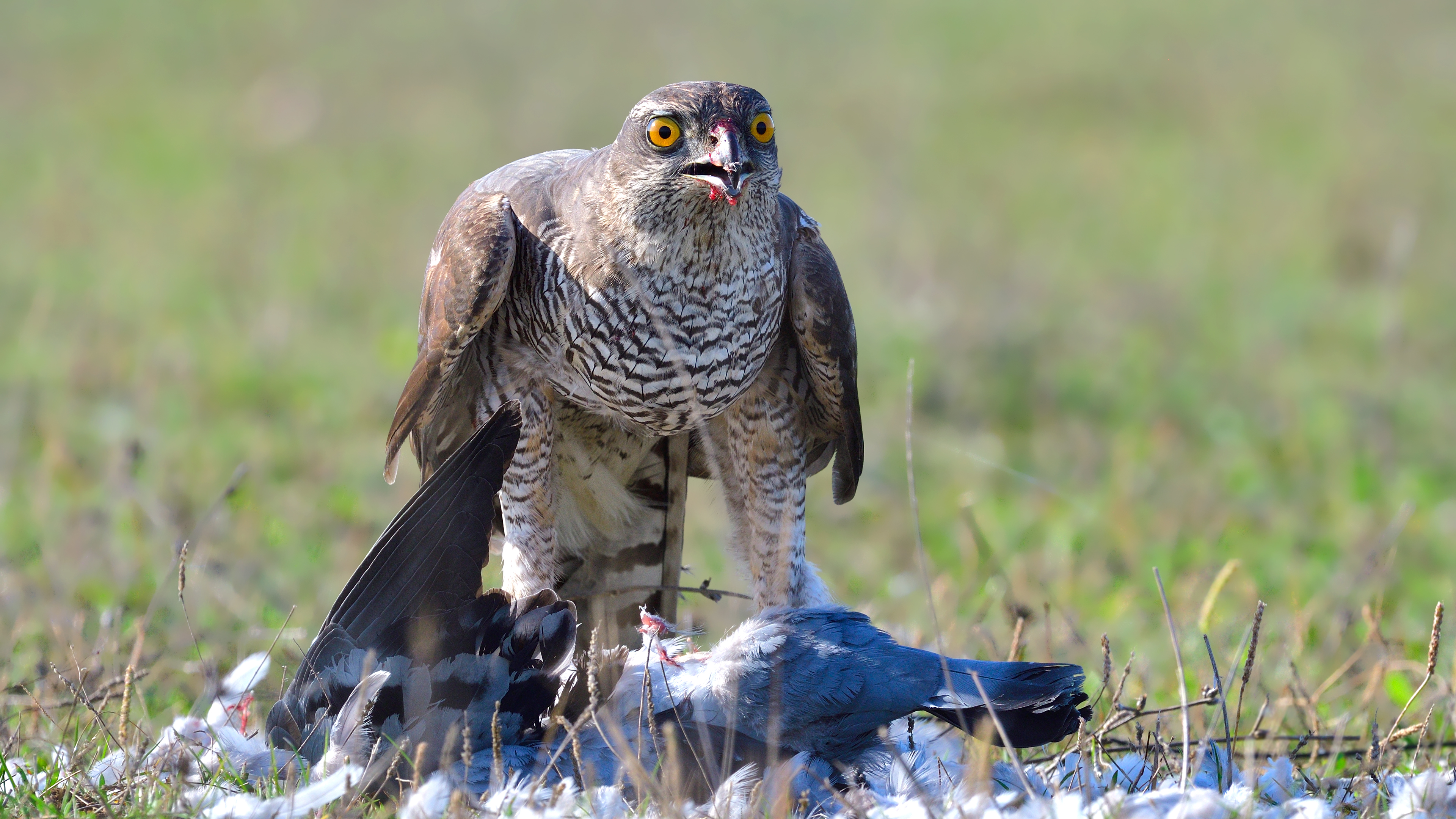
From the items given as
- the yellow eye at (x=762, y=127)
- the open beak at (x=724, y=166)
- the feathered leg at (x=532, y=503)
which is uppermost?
the yellow eye at (x=762, y=127)

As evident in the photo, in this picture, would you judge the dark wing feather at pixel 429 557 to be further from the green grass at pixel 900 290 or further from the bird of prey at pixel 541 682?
the green grass at pixel 900 290

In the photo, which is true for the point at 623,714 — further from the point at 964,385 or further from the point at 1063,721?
the point at 964,385

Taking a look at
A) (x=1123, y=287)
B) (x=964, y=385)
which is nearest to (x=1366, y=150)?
(x=1123, y=287)

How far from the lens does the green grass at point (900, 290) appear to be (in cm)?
431

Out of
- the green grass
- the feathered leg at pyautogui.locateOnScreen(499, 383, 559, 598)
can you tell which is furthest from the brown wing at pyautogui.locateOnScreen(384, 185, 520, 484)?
the green grass

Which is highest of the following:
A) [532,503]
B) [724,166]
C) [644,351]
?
→ [724,166]

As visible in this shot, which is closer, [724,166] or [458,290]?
[724,166]

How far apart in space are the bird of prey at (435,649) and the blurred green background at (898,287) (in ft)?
3.04

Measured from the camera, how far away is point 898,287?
8086 mm

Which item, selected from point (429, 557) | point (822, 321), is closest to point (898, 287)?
point (822, 321)

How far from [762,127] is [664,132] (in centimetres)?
21

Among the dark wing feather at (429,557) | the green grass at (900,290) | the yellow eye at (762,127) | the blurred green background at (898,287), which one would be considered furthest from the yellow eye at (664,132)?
the blurred green background at (898,287)

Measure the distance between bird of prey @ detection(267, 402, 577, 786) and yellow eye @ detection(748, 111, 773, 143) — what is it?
2.79 ft

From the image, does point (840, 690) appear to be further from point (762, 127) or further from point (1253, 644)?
point (762, 127)
